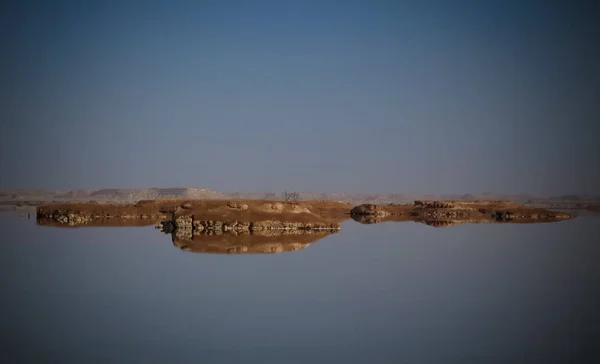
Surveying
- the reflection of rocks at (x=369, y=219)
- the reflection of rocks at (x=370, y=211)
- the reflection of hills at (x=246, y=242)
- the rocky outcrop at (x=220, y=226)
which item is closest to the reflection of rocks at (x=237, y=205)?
the rocky outcrop at (x=220, y=226)

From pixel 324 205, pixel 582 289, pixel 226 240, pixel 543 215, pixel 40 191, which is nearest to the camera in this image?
pixel 582 289

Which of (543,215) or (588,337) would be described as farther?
(543,215)

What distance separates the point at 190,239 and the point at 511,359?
2989 centimetres

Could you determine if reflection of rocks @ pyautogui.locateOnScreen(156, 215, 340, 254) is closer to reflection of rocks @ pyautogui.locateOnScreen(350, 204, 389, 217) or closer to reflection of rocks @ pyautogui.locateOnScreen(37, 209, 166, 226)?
reflection of rocks @ pyautogui.locateOnScreen(37, 209, 166, 226)

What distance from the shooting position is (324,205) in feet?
303

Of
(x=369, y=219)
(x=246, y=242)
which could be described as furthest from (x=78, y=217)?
(x=246, y=242)

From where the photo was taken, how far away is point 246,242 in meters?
38.1

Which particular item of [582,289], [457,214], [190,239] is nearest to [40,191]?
[457,214]

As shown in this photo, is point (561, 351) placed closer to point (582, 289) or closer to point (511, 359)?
point (511, 359)

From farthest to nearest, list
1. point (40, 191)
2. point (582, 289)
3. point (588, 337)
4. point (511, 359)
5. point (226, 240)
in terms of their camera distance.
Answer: point (40, 191), point (226, 240), point (582, 289), point (588, 337), point (511, 359)

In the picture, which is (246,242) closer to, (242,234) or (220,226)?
(242,234)

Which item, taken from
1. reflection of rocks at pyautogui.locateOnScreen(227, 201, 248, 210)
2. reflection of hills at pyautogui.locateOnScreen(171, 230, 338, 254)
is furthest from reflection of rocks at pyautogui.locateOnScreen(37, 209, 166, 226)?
reflection of hills at pyautogui.locateOnScreen(171, 230, 338, 254)

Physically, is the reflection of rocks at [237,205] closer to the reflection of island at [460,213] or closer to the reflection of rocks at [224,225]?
the reflection of rocks at [224,225]

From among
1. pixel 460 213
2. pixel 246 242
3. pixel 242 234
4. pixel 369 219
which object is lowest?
pixel 246 242
